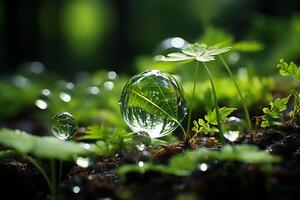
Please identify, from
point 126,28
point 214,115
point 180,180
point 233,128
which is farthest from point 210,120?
point 126,28

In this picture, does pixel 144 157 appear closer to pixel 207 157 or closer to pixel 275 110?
pixel 207 157

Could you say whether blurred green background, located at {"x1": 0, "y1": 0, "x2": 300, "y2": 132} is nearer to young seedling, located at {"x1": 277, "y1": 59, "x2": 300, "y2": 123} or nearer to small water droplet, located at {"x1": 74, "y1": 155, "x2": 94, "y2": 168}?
young seedling, located at {"x1": 277, "y1": 59, "x2": 300, "y2": 123}

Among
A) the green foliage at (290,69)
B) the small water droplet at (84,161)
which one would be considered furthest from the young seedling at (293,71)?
the small water droplet at (84,161)

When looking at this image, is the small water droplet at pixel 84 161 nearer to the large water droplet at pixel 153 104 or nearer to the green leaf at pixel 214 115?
the large water droplet at pixel 153 104

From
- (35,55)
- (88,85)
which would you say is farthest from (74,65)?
(88,85)

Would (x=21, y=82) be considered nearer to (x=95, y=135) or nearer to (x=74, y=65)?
(x=95, y=135)
